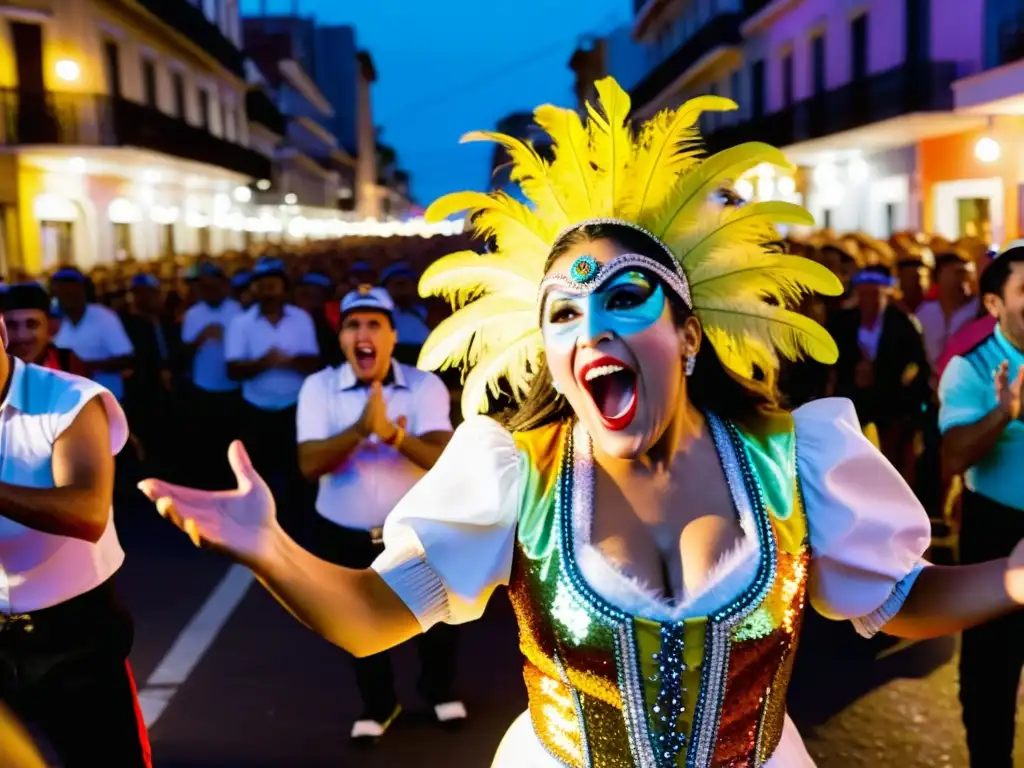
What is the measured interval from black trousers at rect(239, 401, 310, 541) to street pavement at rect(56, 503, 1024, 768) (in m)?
1.24

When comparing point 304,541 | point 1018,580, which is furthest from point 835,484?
point 304,541

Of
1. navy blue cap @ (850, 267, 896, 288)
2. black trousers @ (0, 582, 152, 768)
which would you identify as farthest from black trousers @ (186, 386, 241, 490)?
black trousers @ (0, 582, 152, 768)

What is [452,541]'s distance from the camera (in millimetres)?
2316

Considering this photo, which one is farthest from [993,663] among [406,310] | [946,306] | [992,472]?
[406,310]

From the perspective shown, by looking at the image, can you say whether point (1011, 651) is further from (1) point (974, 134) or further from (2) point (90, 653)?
(1) point (974, 134)

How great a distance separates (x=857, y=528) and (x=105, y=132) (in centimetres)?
2722

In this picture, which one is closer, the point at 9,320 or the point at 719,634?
the point at 719,634

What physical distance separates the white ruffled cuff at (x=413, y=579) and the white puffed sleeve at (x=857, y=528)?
705 millimetres

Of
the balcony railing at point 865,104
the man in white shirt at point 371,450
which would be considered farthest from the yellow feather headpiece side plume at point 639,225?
the balcony railing at point 865,104

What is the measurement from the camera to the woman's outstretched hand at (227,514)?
2.00 m

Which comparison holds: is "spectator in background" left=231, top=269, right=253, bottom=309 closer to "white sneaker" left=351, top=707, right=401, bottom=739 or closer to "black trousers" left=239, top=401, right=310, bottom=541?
"black trousers" left=239, top=401, right=310, bottom=541

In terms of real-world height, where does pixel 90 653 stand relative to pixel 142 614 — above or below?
above

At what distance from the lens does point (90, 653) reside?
338cm

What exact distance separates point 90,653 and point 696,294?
195cm
